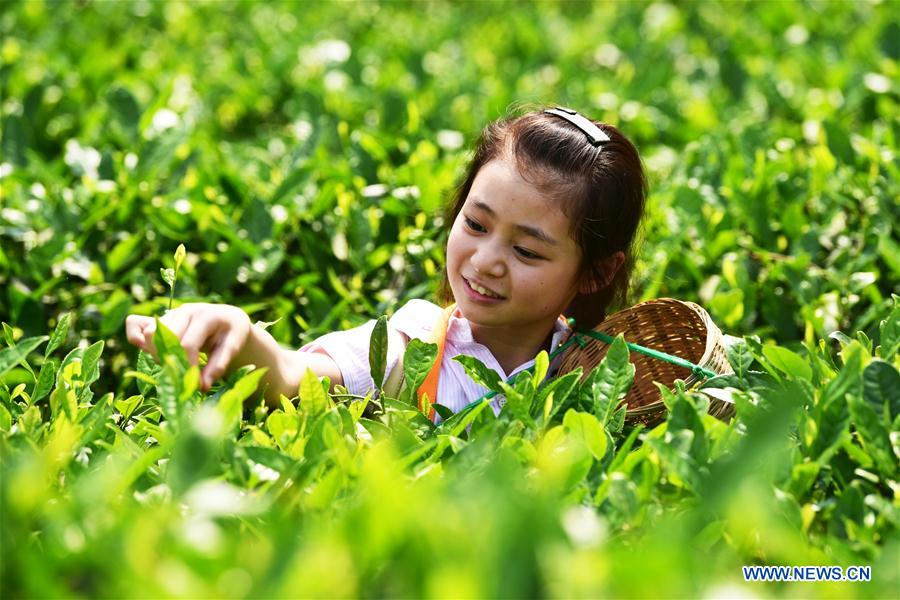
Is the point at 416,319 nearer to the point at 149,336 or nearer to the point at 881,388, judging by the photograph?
the point at 149,336

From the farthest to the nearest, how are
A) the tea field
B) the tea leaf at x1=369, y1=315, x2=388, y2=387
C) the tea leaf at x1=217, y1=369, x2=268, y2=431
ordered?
the tea leaf at x1=369, y1=315, x2=388, y2=387
the tea leaf at x1=217, y1=369, x2=268, y2=431
the tea field

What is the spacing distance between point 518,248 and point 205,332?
0.82 m

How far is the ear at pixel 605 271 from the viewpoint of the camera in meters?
2.85

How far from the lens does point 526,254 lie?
105 inches

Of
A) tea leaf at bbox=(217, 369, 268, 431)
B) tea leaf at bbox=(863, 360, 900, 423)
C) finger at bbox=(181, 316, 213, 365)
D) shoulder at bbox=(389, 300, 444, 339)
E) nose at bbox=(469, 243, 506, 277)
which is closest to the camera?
tea leaf at bbox=(217, 369, 268, 431)

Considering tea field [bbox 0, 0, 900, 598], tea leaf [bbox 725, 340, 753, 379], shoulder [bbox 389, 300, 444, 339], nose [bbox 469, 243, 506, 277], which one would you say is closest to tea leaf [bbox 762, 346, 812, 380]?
tea field [bbox 0, 0, 900, 598]

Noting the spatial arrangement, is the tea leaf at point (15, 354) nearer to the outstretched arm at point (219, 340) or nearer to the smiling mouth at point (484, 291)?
the outstretched arm at point (219, 340)

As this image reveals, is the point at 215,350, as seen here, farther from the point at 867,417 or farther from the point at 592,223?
the point at 867,417

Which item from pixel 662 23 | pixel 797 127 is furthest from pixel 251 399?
pixel 662 23

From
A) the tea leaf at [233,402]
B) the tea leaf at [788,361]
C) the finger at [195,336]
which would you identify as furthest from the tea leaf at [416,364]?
the tea leaf at [788,361]

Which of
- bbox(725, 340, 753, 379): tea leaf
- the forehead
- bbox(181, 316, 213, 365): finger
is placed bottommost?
bbox(725, 340, 753, 379): tea leaf

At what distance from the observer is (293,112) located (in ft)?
16.4

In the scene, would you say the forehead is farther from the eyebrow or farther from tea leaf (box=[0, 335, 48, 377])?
tea leaf (box=[0, 335, 48, 377])

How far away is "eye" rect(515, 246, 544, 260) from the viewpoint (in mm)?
2652
